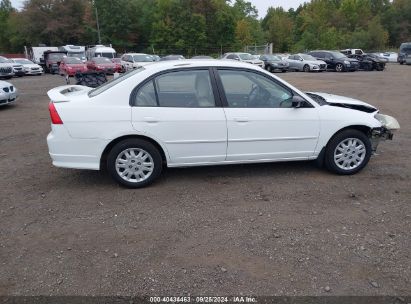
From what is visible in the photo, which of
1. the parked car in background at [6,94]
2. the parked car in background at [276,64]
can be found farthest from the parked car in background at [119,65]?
the parked car in background at [6,94]

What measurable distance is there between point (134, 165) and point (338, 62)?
89.1ft

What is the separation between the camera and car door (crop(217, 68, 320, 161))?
485cm

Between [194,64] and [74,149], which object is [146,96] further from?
[74,149]

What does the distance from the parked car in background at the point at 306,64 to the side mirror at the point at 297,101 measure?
2537 centimetres

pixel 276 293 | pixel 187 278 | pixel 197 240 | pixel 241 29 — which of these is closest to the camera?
pixel 276 293

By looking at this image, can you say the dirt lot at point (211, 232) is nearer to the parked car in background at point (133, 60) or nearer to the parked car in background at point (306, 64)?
the parked car in background at point (133, 60)

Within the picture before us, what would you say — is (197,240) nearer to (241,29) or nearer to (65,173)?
(65,173)

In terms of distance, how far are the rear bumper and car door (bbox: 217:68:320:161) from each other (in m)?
1.67

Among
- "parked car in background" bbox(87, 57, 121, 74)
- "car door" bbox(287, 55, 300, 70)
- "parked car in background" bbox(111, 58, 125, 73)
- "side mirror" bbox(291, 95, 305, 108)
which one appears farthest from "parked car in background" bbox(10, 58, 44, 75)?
"side mirror" bbox(291, 95, 305, 108)

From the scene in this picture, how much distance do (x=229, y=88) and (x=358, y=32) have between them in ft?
229

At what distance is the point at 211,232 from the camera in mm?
3801

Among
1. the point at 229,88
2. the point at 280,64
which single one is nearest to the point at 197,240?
the point at 229,88

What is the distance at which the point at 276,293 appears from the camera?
115 inches

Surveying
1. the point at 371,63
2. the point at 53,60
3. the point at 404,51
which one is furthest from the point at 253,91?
the point at 404,51
